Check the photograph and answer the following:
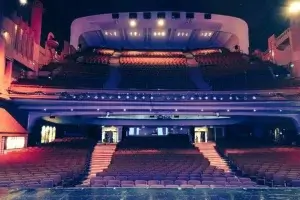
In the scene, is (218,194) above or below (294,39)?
below

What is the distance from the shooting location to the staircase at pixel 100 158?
14.3 m

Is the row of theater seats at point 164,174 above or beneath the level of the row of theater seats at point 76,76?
beneath

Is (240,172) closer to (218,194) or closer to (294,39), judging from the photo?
(218,194)

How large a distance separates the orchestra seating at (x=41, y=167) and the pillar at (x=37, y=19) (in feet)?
30.2

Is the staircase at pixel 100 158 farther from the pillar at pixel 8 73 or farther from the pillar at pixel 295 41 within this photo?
the pillar at pixel 295 41

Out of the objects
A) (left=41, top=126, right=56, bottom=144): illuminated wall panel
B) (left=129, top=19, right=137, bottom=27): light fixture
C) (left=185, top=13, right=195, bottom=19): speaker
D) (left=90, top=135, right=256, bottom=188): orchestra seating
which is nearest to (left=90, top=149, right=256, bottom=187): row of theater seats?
(left=90, top=135, right=256, bottom=188): orchestra seating

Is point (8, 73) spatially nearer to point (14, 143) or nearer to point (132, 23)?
point (14, 143)

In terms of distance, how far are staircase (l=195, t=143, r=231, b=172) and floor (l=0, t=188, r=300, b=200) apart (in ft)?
30.2

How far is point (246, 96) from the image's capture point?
17.2 m

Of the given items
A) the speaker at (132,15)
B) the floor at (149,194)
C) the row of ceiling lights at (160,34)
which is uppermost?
the speaker at (132,15)

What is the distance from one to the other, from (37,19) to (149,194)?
1888 centimetres

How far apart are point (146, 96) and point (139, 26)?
12.2 meters

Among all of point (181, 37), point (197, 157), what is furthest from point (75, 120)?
point (181, 37)

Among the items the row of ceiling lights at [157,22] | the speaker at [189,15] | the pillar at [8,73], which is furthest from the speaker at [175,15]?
the pillar at [8,73]
